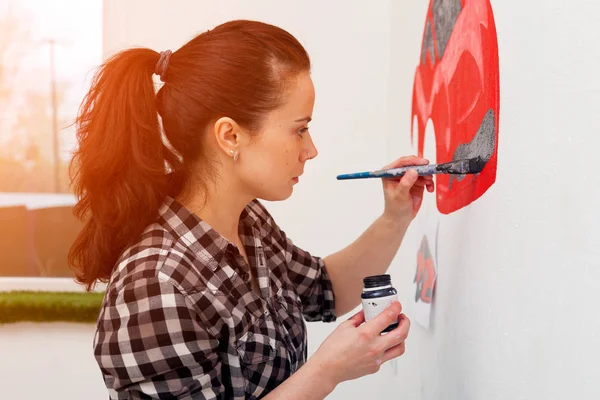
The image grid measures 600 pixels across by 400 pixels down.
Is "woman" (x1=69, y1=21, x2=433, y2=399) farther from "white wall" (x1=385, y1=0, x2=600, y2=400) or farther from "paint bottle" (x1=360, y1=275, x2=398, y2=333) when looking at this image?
"white wall" (x1=385, y1=0, x2=600, y2=400)

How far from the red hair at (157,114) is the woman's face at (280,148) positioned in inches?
0.7

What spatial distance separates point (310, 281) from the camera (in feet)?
4.00

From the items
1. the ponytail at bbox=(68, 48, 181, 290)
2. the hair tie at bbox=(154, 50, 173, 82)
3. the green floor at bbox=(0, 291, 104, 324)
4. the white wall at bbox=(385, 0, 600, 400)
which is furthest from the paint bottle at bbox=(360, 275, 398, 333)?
the green floor at bbox=(0, 291, 104, 324)

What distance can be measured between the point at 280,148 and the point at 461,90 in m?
0.30

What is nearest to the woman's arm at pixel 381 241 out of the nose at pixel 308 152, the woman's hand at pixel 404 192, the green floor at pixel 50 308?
the woman's hand at pixel 404 192

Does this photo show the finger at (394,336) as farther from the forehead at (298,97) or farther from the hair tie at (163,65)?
the hair tie at (163,65)

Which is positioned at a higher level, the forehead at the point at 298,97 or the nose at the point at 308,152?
the forehead at the point at 298,97

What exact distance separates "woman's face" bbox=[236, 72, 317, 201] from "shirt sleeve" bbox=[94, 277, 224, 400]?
0.73ft

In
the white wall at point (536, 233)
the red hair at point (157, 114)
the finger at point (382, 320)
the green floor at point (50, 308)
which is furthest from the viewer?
the green floor at point (50, 308)

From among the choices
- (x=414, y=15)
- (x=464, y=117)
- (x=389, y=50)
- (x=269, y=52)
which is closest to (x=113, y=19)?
(x=389, y=50)

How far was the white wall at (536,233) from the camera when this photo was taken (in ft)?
1.94

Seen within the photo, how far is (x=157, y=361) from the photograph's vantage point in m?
0.85

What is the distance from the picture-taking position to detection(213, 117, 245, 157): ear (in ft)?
3.17

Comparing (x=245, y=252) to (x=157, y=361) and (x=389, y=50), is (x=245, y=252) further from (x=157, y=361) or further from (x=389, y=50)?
(x=389, y=50)
